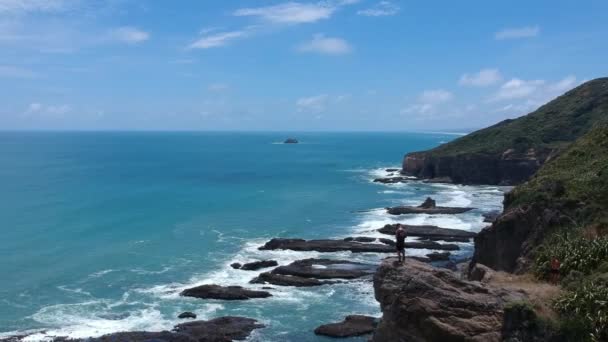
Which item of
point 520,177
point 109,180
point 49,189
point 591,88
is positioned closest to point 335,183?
point 520,177

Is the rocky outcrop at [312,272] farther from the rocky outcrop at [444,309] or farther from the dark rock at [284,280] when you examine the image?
the rocky outcrop at [444,309]

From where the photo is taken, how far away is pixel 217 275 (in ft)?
159

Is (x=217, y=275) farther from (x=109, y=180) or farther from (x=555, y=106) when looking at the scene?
(x=555, y=106)

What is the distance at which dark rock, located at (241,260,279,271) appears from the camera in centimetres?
5006

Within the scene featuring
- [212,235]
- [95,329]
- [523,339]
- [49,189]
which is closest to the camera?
[523,339]

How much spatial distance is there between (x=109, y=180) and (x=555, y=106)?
305ft

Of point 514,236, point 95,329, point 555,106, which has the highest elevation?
point 555,106

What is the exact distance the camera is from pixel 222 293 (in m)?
42.5

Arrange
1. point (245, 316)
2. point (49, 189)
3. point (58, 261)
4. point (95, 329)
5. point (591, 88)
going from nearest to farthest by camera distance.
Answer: point (95, 329) → point (245, 316) → point (58, 261) → point (49, 189) → point (591, 88)

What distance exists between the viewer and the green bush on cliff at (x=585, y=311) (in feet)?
59.4

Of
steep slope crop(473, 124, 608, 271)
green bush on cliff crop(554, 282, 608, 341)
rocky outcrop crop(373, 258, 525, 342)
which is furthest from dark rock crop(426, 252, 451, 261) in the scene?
green bush on cliff crop(554, 282, 608, 341)

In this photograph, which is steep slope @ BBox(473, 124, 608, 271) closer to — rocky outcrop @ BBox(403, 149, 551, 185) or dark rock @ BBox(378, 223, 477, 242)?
Result: dark rock @ BBox(378, 223, 477, 242)

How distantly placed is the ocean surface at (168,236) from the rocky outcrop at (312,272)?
3.86ft

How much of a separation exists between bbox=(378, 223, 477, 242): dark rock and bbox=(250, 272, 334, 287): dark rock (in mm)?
19036
